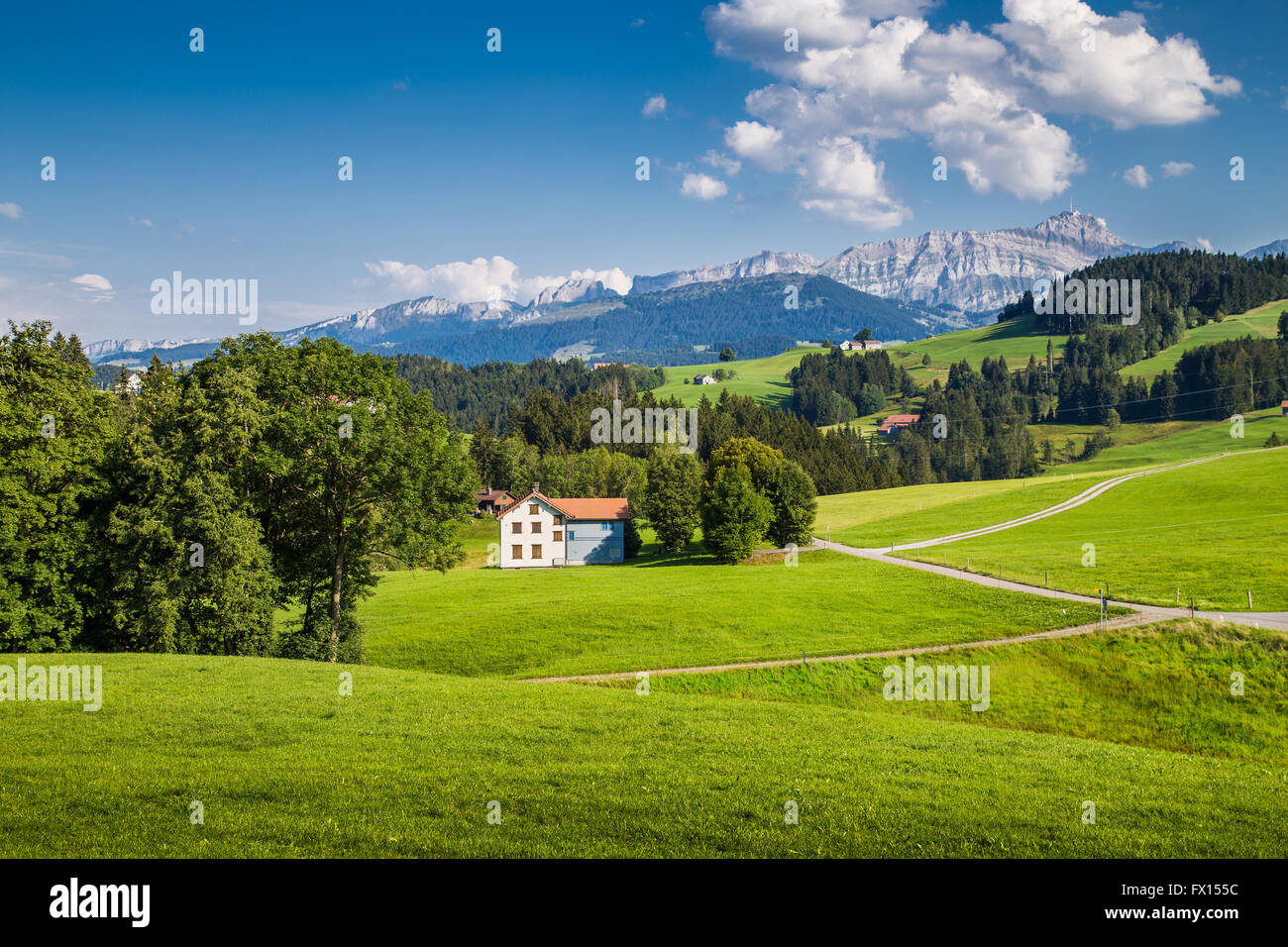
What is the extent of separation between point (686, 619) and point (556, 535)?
166ft

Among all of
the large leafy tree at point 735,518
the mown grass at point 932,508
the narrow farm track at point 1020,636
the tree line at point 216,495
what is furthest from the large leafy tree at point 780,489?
the tree line at point 216,495

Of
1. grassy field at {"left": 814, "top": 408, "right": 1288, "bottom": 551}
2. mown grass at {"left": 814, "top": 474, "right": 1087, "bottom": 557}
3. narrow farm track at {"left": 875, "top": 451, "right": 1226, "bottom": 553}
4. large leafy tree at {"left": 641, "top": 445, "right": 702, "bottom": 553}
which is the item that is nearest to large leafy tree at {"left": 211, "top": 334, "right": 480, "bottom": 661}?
grassy field at {"left": 814, "top": 408, "right": 1288, "bottom": 551}

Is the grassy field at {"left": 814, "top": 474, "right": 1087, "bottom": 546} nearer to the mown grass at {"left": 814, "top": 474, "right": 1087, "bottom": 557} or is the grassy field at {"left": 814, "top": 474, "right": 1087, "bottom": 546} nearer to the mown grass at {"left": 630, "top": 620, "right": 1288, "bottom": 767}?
the mown grass at {"left": 814, "top": 474, "right": 1087, "bottom": 557}

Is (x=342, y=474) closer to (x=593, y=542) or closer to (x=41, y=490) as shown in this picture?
(x=41, y=490)

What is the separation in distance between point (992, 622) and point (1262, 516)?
4713 cm

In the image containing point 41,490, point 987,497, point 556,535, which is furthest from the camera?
point 987,497

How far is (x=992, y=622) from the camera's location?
141ft

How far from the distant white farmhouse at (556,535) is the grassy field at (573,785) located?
7148cm

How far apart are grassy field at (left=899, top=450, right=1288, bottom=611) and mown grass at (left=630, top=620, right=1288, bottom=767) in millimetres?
7947

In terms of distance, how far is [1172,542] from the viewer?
2515 inches

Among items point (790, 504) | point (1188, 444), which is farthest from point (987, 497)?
point (1188, 444)

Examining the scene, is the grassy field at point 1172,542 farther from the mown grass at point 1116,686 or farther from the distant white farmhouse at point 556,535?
the distant white farmhouse at point 556,535
